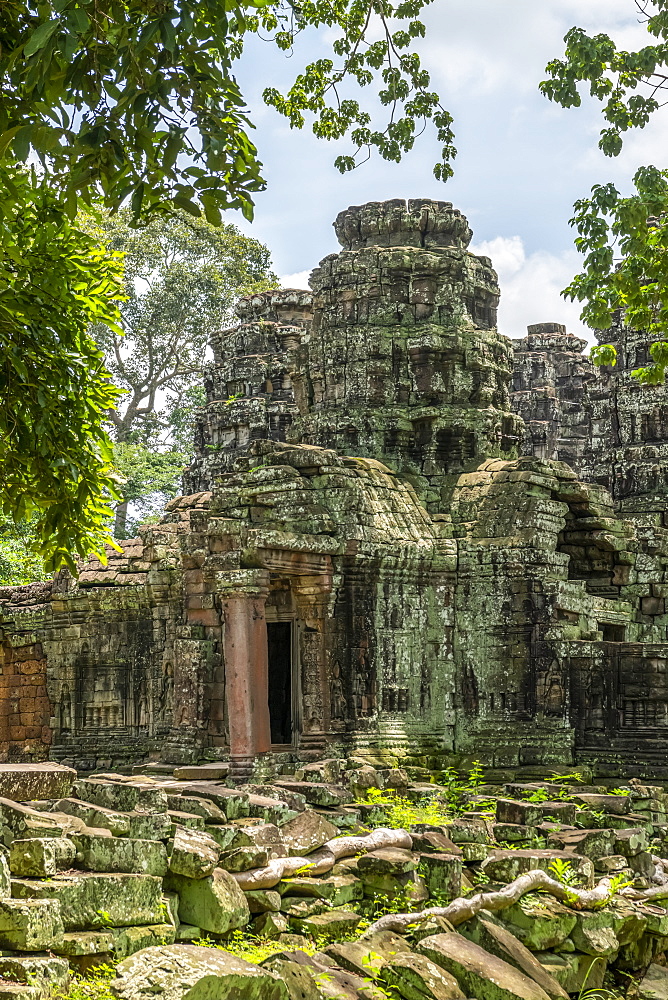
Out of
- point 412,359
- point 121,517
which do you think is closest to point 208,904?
point 412,359

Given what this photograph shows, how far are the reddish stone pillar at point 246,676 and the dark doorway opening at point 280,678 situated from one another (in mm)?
2774

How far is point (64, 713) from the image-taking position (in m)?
17.6

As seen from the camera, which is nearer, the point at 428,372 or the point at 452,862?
the point at 452,862

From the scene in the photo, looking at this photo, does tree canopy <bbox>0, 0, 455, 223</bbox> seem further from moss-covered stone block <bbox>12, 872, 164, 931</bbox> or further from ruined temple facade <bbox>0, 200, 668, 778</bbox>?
ruined temple facade <bbox>0, 200, 668, 778</bbox>

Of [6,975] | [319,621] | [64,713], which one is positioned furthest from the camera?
[64,713]

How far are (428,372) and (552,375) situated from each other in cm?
1310

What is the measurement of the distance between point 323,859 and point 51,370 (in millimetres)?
3756

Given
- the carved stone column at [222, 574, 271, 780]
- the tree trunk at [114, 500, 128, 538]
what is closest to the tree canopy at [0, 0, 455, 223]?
the carved stone column at [222, 574, 271, 780]

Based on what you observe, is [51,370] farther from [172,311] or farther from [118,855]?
[172,311]

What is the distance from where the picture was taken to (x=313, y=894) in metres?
7.85

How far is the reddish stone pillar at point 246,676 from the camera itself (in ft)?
41.2

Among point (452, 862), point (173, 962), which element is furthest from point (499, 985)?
point (173, 962)

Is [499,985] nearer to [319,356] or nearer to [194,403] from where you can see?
[319,356]

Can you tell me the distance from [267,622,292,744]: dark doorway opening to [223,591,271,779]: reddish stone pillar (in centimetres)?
277
